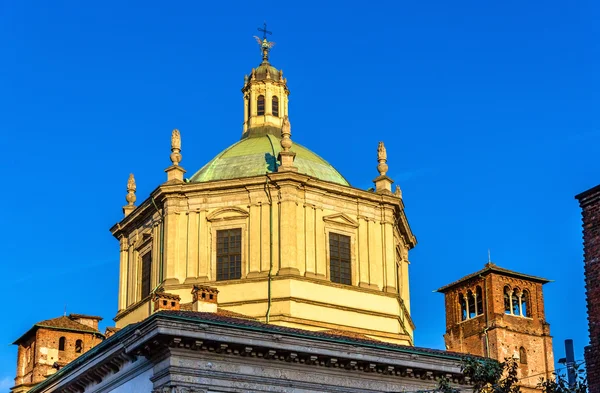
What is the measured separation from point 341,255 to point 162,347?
15.0m

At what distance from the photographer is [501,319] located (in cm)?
7338

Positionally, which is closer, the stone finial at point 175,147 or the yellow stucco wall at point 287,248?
the yellow stucco wall at point 287,248

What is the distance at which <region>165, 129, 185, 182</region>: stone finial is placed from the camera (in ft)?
152

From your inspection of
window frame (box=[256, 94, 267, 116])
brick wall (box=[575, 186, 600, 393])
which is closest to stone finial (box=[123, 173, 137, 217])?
window frame (box=[256, 94, 267, 116])

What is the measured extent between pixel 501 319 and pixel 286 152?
1277 inches

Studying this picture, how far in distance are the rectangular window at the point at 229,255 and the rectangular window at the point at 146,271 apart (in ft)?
11.4

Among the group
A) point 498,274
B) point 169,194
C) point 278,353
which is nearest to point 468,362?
point 278,353

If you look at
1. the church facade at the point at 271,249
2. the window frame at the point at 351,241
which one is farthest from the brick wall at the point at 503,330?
the window frame at the point at 351,241

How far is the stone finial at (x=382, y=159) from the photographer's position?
157ft

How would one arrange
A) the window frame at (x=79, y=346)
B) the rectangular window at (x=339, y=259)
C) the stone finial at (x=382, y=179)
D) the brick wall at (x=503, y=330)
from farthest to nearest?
the brick wall at (x=503, y=330), the window frame at (x=79, y=346), the stone finial at (x=382, y=179), the rectangular window at (x=339, y=259)

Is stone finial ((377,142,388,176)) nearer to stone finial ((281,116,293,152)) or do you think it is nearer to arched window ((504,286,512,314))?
stone finial ((281,116,293,152))

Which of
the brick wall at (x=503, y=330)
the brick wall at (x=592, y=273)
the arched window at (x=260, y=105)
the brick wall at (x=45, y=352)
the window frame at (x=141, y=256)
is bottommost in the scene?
the brick wall at (x=592, y=273)

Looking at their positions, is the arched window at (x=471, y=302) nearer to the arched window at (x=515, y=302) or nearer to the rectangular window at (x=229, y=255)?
the arched window at (x=515, y=302)

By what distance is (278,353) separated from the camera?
3138 cm
